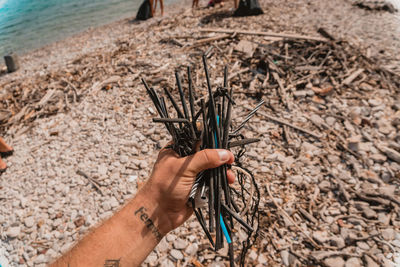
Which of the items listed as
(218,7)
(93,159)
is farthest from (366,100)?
(218,7)

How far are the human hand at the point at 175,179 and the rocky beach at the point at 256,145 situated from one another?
1.44 metres

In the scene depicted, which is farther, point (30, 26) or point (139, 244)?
point (30, 26)

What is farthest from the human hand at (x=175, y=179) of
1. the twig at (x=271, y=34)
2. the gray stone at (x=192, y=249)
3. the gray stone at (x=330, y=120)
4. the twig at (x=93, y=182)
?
the twig at (x=271, y=34)

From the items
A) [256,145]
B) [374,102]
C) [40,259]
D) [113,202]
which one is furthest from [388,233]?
[40,259]

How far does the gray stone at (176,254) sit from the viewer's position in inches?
123

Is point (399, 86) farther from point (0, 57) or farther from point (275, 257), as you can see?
point (0, 57)

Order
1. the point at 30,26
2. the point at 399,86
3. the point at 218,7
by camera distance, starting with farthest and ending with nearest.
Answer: the point at 30,26 → the point at 218,7 → the point at 399,86

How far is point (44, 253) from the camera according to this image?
3.38 metres

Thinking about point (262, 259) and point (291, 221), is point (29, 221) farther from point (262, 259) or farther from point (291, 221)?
point (291, 221)

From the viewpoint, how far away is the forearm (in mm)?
1926

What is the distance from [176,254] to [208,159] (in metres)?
2.13

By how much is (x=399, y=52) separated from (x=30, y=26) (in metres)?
23.0

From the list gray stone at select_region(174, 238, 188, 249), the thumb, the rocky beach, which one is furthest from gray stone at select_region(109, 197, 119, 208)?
the thumb

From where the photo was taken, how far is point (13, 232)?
3701 millimetres
